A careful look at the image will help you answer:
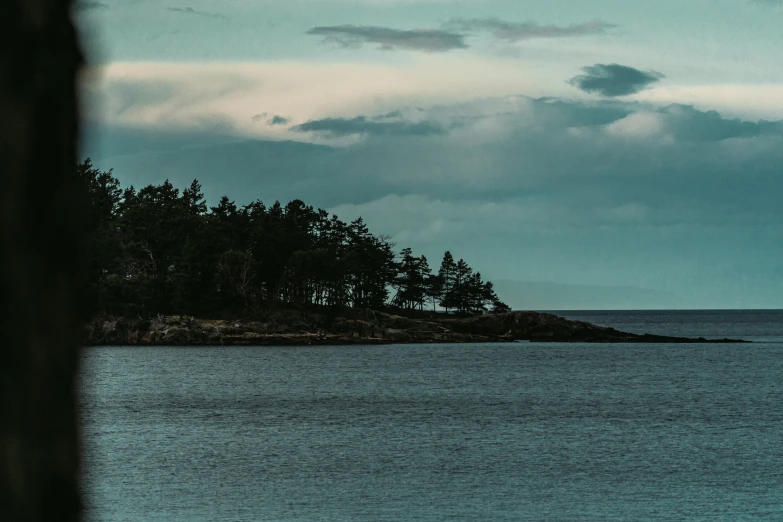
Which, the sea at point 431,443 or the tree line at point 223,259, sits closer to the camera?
the sea at point 431,443

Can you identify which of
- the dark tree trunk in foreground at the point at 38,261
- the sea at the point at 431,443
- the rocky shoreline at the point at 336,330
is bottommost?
the sea at the point at 431,443

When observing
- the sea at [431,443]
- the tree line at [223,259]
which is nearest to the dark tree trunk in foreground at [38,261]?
the sea at [431,443]

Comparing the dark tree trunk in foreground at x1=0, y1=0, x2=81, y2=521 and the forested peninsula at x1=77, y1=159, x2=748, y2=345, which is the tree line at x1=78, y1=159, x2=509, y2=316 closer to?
the forested peninsula at x1=77, y1=159, x2=748, y2=345

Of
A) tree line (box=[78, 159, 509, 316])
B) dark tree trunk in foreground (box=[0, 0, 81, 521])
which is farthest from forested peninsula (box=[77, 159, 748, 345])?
dark tree trunk in foreground (box=[0, 0, 81, 521])

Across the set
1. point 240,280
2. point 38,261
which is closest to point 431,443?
point 38,261

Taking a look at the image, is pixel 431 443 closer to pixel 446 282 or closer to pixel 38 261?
pixel 38 261

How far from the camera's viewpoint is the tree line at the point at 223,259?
139375 millimetres

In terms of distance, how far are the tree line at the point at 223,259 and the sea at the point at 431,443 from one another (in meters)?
20.2

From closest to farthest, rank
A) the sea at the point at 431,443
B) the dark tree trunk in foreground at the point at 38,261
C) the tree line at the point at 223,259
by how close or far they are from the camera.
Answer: the dark tree trunk in foreground at the point at 38,261, the sea at the point at 431,443, the tree line at the point at 223,259

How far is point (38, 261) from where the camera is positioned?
151 cm

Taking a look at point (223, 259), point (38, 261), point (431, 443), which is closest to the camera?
point (38, 261)

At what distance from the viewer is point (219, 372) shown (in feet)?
380

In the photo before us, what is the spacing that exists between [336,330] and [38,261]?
15177 cm

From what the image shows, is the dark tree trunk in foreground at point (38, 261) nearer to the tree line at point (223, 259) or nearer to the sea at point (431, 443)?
the sea at point (431, 443)
